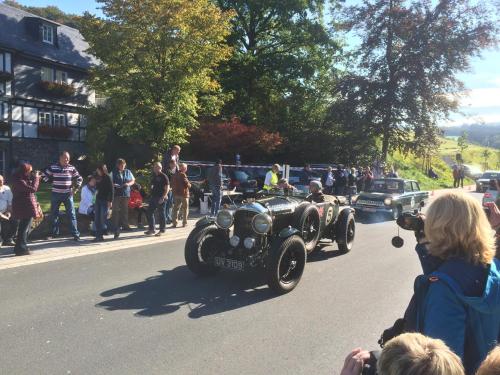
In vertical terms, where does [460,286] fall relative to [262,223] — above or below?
above

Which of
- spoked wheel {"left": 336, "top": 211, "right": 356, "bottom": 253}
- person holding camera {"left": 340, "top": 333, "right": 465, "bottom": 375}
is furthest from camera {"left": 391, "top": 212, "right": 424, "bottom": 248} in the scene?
spoked wheel {"left": 336, "top": 211, "right": 356, "bottom": 253}

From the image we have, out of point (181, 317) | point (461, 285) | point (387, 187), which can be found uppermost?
point (461, 285)

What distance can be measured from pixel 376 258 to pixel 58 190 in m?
7.00

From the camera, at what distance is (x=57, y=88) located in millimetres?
29656

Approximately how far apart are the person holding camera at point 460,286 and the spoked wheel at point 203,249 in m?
4.97

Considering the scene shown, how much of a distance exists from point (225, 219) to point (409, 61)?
24.7 meters

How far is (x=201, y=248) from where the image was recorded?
7.11 metres

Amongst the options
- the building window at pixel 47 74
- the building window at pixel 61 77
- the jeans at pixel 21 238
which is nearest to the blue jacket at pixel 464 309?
the jeans at pixel 21 238

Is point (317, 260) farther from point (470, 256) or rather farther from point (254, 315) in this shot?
point (470, 256)

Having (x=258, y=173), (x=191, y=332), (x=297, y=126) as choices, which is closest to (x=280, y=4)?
(x=297, y=126)

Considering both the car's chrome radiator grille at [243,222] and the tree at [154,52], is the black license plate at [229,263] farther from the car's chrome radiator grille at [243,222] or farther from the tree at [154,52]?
the tree at [154,52]

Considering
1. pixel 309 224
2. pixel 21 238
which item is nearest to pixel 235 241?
pixel 309 224

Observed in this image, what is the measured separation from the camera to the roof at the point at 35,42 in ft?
92.2

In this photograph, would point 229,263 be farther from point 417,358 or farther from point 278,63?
point 278,63
